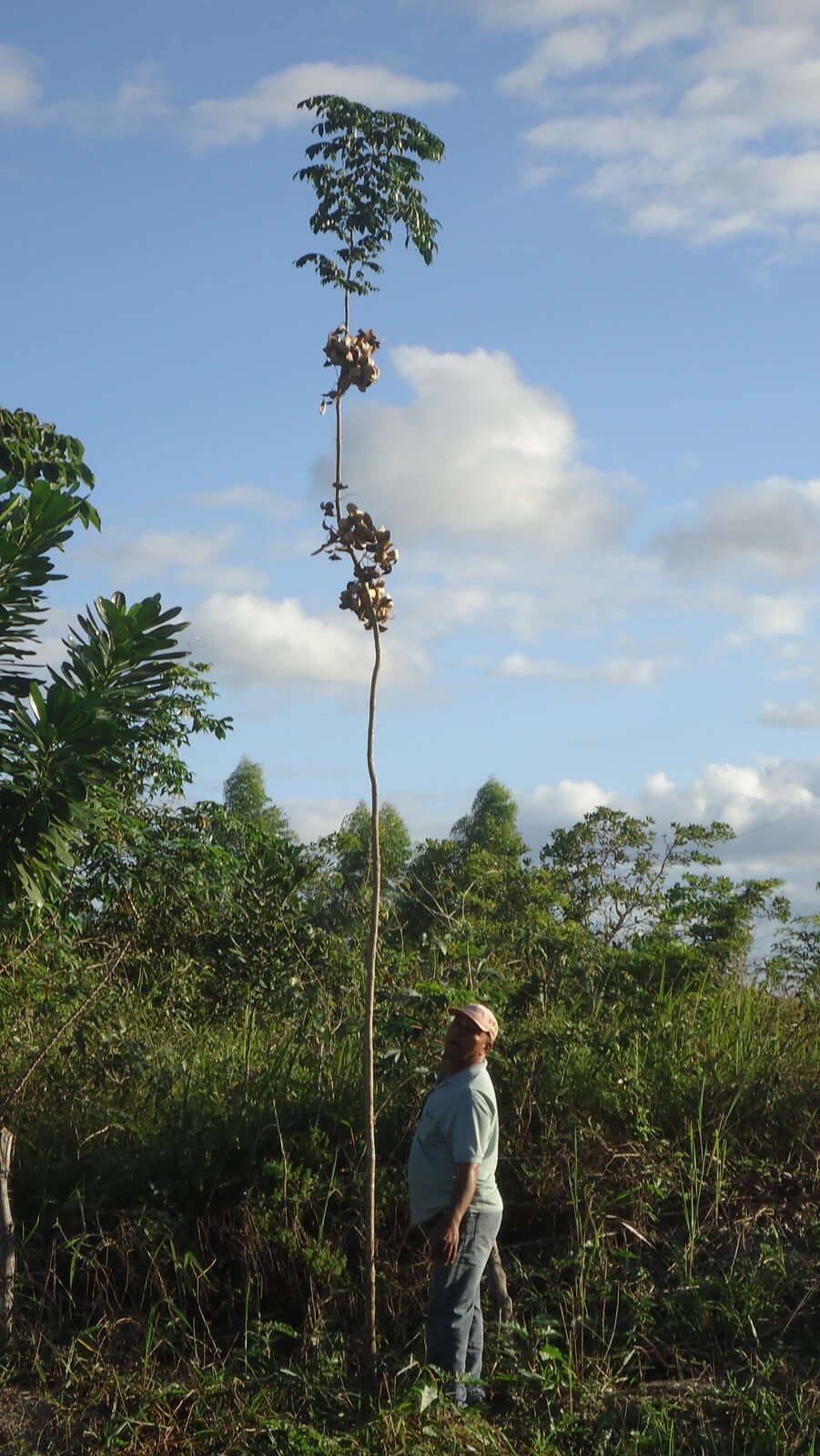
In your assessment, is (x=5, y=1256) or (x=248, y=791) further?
(x=248, y=791)

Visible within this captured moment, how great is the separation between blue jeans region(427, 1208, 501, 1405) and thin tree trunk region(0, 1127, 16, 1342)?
5.76ft

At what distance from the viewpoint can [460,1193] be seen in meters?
4.73

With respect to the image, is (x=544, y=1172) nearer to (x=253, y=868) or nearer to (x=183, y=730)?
(x=253, y=868)

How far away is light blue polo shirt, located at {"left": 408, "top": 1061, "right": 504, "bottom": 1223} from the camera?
4816 mm

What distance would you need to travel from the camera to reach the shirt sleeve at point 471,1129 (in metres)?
4.78

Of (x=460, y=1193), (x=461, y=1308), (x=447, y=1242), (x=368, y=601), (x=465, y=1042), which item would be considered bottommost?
(x=461, y=1308)

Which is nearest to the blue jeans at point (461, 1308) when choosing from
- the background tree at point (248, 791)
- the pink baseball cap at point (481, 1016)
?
the pink baseball cap at point (481, 1016)

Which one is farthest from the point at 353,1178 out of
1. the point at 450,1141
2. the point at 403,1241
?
the point at 450,1141

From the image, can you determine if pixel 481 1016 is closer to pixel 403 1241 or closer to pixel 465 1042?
pixel 465 1042

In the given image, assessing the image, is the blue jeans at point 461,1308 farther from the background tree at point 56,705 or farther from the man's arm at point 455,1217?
the background tree at point 56,705

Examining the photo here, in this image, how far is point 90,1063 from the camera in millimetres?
6773

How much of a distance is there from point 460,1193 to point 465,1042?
1.78 ft

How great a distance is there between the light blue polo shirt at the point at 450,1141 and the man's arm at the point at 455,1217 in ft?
0.16

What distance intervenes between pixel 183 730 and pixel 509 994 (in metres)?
6.72
